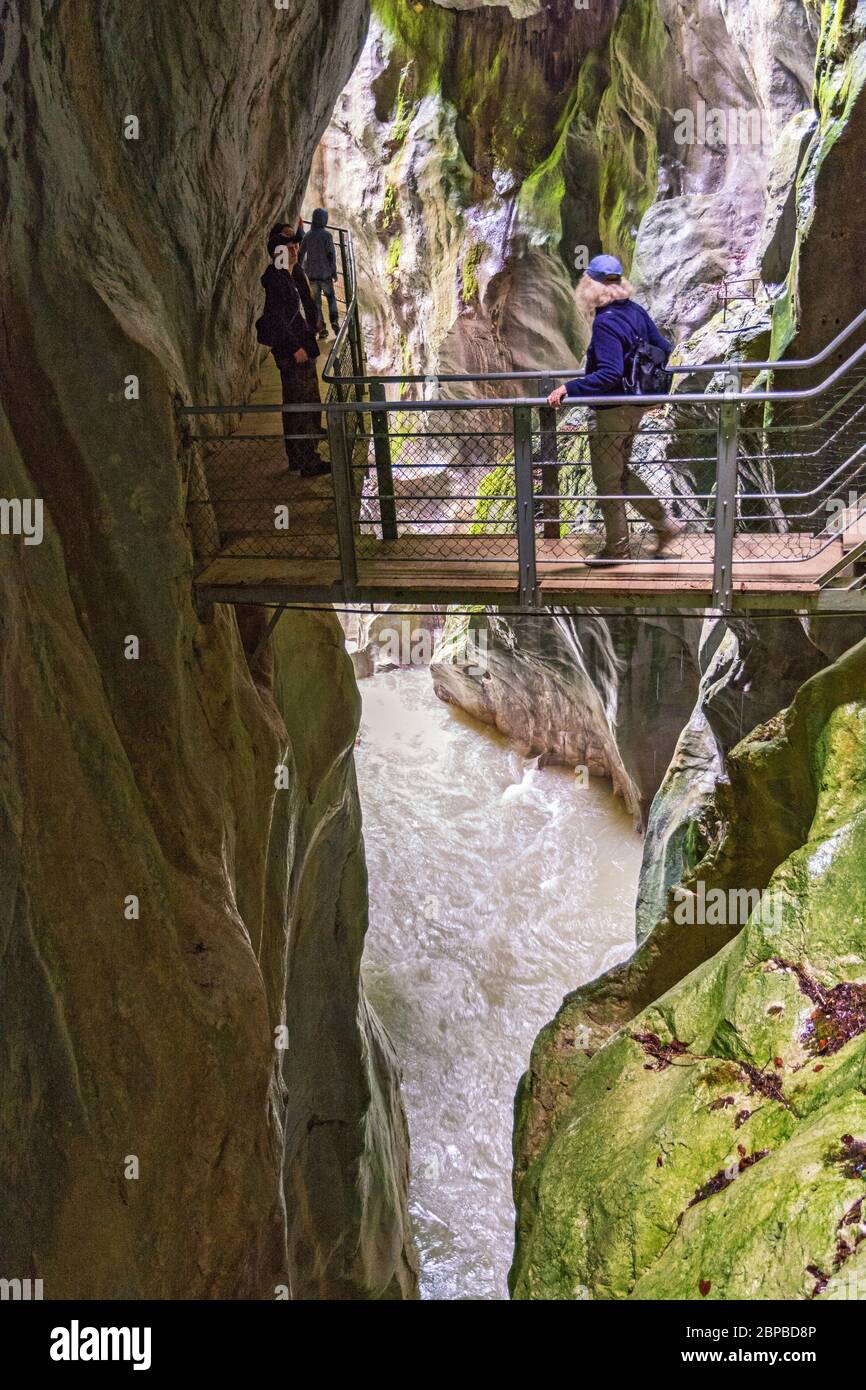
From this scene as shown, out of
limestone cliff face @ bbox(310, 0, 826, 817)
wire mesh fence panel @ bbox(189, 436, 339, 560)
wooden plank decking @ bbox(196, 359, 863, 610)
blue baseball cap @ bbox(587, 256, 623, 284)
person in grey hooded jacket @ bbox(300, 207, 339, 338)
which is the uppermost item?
limestone cliff face @ bbox(310, 0, 826, 817)

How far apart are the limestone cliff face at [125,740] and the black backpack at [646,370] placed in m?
2.53

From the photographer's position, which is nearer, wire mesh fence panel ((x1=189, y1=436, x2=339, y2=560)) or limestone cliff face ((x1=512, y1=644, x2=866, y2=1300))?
limestone cliff face ((x1=512, y1=644, x2=866, y2=1300))

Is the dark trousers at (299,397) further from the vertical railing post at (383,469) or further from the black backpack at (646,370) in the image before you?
the black backpack at (646,370)

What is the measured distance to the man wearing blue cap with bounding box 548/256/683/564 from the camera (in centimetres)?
625

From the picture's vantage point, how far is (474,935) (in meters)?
17.2

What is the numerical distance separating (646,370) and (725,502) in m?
0.87

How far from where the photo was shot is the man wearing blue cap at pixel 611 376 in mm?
6250

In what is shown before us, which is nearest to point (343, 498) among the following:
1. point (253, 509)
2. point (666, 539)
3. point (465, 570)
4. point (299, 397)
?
point (465, 570)

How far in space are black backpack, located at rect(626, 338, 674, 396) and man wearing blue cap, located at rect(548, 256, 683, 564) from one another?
0.9 inches

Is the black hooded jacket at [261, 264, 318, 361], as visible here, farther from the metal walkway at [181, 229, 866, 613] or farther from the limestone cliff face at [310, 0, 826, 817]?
the limestone cliff face at [310, 0, 826, 817]

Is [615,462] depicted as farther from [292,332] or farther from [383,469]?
[292,332]

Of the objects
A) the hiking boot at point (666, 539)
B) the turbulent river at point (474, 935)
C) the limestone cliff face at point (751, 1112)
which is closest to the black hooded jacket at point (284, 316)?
the hiking boot at point (666, 539)

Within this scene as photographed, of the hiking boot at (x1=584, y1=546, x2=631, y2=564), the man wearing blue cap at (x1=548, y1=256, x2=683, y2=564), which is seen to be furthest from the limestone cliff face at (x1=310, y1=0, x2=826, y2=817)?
the man wearing blue cap at (x1=548, y1=256, x2=683, y2=564)
